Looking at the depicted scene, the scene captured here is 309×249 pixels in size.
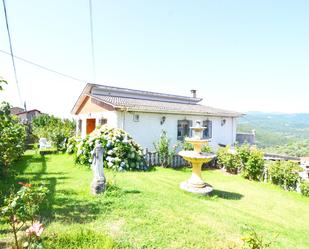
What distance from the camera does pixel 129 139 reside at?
13000 mm

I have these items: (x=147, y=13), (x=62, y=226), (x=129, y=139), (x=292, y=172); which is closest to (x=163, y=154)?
(x=129, y=139)

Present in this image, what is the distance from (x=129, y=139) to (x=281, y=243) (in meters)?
8.87

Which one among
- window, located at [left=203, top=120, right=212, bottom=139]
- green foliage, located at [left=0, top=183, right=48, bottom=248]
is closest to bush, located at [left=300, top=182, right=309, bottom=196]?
window, located at [left=203, top=120, right=212, bottom=139]

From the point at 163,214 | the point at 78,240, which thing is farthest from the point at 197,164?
the point at 78,240

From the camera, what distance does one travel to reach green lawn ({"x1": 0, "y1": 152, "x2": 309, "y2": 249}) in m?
4.62

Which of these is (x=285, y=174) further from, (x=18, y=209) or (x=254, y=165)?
(x=18, y=209)

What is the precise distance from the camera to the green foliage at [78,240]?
161 inches

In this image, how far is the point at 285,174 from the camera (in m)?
11.2

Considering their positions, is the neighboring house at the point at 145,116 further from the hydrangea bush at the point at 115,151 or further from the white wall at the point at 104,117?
the hydrangea bush at the point at 115,151

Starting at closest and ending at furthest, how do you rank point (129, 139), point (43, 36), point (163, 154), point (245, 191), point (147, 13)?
1. point (245, 191)
2. point (43, 36)
3. point (147, 13)
4. point (129, 139)
5. point (163, 154)

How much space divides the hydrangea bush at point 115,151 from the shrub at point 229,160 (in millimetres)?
4799

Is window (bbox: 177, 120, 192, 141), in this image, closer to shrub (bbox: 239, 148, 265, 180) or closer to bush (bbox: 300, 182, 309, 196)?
shrub (bbox: 239, 148, 265, 180)

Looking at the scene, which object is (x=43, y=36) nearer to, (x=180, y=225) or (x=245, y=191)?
(x=180, y=225)

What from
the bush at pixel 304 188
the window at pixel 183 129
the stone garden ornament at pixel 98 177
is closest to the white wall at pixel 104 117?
the window at pixel 183 129
